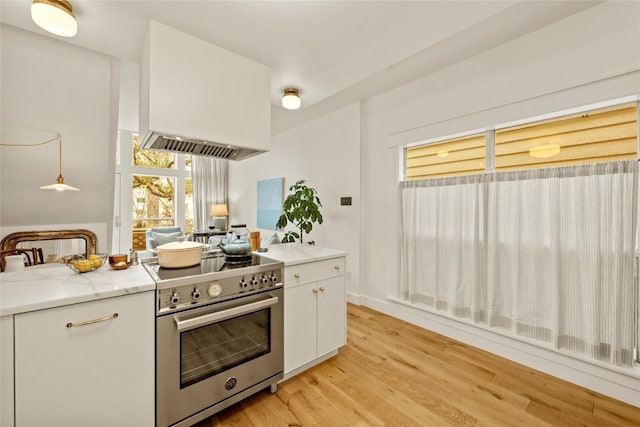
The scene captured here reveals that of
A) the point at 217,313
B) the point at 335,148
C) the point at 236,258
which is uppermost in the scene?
the point at 335,148

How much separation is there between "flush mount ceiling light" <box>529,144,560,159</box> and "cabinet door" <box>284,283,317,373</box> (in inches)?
→ 84.1

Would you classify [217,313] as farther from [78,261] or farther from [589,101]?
[589,101]

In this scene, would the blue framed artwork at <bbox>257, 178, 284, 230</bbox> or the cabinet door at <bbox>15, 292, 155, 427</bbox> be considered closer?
the cabinet door at <bbox>15, 292, 155, 427</bbox>

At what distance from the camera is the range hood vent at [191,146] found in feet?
6.03

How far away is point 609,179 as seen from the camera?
1847 mm

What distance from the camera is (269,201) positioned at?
17.3 feet

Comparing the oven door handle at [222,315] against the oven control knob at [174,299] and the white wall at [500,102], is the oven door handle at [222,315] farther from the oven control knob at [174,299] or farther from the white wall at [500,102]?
the white wall at [500,102]

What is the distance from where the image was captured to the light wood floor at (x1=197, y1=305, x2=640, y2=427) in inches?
64.4

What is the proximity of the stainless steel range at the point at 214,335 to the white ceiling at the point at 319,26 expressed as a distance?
5.15 ft

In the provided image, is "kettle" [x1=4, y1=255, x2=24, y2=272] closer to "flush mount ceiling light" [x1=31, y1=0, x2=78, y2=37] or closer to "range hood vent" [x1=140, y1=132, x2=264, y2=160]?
"range hood vent" [x1=140, y1=132, x2=264, y2=160]

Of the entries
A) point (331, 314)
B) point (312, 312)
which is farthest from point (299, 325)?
point (331, 314)

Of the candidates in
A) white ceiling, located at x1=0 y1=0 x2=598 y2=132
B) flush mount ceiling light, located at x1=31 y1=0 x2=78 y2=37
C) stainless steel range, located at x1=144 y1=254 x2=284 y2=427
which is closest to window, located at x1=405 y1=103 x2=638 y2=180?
white ceiling, located at x1=0 y1=0 x2=598 y2=132

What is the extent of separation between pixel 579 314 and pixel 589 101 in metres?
1.52

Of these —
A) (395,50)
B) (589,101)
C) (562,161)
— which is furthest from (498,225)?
(395,50)
